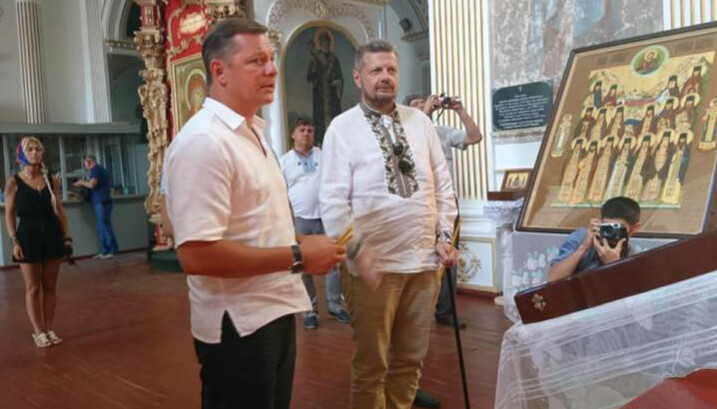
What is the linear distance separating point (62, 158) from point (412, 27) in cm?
695

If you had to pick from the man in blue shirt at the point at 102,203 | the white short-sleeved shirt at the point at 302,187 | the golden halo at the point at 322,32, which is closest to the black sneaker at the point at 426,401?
the white short-sleeved shirt at the point at 302,187

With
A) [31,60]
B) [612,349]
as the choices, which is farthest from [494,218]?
[31,60]

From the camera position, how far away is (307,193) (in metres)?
4.72

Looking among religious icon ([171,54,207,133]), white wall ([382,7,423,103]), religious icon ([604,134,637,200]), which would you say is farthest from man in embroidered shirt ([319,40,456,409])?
white wall ([382,7,423,103])

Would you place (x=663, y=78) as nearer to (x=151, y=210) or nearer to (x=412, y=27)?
(x=151, y=210)

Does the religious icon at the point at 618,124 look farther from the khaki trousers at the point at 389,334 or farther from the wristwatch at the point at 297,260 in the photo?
the wristwatch at the point at 297,260

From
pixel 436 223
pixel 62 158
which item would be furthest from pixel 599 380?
pixel 62 158

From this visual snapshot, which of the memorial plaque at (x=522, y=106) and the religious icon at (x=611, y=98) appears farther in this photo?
the memorial plaque at (x=522, y=106)

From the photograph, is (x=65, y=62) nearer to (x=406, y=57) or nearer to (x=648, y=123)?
(x=406, y=57)

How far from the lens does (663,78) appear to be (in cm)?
284

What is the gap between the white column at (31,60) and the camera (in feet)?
35.9

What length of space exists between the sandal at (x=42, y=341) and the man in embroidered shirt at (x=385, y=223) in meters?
3.25

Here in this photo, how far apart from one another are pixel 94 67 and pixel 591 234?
11515mm

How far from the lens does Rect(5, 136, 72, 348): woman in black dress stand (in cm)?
450
